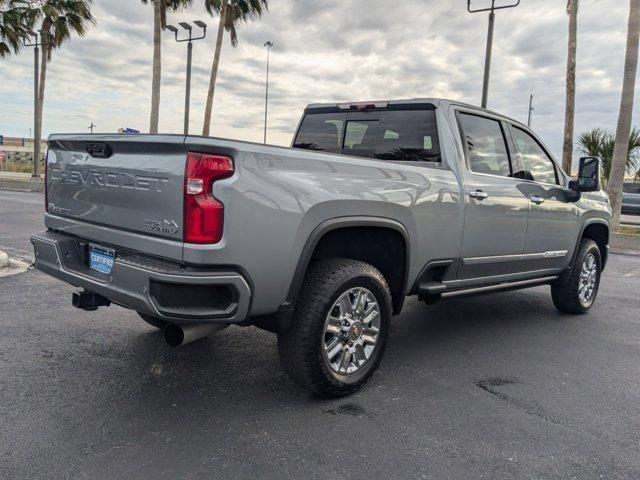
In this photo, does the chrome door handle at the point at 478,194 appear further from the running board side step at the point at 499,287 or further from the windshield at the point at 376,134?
the running board side step at the point at 499,287

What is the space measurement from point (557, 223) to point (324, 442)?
343cm

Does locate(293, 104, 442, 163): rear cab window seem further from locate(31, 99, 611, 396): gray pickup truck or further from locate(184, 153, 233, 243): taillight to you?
locate(184, 153, 233, 243): taillight

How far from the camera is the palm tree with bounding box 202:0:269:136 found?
2158 centimetres

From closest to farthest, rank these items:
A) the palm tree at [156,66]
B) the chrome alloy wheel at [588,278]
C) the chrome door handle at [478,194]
Answer: the chrome door handle at [478,194] → the chrome alloy wheel at [588,278] → the palm tree at [156,66]

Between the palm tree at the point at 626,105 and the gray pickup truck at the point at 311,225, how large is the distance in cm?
862

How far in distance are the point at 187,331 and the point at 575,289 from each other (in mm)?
4299

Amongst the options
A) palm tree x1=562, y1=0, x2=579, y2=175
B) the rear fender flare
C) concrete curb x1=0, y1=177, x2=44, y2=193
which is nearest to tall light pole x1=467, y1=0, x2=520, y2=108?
palm tree x1=562, y1=0, x2=579, y2=175

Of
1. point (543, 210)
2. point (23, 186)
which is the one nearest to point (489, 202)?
point (543, 210)

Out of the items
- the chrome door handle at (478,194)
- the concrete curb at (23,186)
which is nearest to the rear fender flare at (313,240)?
the chrome door handle at (478,194)

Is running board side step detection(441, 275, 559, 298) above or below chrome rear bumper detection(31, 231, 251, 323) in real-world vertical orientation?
below

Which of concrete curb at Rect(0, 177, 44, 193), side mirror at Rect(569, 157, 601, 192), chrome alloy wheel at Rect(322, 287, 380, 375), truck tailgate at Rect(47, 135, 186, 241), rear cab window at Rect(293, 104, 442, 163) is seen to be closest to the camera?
truck tailgate at Rect(47, 135, 186, 241)

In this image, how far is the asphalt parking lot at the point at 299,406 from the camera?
266 centimetres

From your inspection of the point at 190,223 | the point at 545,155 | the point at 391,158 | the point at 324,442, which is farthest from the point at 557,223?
the point at 190,223

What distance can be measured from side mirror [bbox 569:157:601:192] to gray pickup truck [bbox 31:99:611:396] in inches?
14.8
